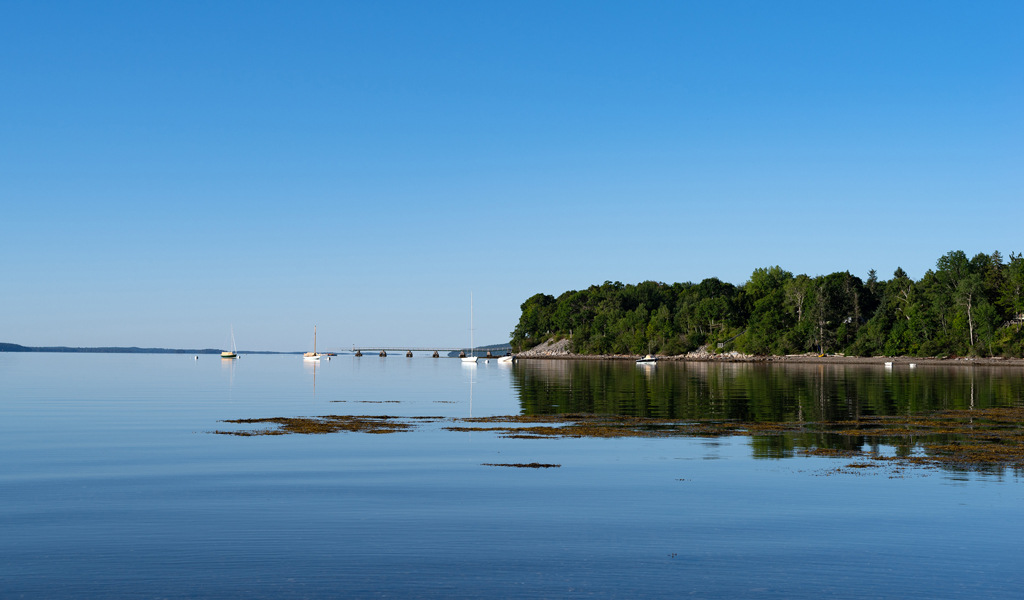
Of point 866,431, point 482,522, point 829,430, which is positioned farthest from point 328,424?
point 866,431

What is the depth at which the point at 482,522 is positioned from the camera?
64.6 feet

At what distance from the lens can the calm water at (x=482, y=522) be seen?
14.7m

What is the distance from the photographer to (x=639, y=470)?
92.8ft

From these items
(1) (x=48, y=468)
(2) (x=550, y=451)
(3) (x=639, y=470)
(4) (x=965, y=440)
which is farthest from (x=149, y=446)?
(4) (x=965, y=440)

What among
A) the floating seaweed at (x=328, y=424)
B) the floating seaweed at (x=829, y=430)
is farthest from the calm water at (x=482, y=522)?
the floating seaweed at (x=328, y=424)

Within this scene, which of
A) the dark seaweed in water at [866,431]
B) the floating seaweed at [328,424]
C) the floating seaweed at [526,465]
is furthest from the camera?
the floating seaweed at [328,424]

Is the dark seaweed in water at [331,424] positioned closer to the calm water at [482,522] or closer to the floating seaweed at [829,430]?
the floating seaweed at [829,430]

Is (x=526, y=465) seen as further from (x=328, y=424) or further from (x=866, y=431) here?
(x=866, y=431)

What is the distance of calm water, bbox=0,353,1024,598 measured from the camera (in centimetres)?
1472

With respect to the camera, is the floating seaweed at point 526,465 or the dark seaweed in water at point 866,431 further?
the dark seaweed in water at point 866,431

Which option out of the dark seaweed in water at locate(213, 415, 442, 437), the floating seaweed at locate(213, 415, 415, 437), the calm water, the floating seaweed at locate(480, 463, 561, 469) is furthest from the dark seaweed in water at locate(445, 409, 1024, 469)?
the floating seaweed at locate(480, 463, 561, 469)

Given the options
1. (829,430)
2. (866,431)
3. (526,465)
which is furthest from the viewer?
(829,430)

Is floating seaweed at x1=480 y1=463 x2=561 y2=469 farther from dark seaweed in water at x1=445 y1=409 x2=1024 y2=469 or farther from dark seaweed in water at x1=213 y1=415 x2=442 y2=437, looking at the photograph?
dark seaweed in water at x1=213 y1=415 x2=442 y2=437

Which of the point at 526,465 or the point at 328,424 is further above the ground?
the point at 328,424
